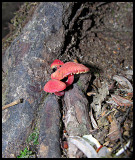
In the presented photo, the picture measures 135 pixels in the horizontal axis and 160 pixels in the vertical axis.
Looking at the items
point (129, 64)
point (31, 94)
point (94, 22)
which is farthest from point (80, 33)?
point (31, 94)

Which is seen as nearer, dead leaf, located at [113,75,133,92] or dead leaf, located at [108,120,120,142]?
dead leaf, located at [108,120,120,142]

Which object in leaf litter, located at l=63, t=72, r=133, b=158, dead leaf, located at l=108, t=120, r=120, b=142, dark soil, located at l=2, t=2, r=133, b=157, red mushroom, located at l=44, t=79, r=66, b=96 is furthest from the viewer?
dark soil, located at l=2, t=2, r=133, b=157

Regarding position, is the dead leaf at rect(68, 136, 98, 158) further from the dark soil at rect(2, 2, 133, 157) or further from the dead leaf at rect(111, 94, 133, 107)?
the dead leaf at rect(111, 94, 133, 107)

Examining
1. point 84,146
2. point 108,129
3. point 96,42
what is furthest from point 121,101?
point 96,42

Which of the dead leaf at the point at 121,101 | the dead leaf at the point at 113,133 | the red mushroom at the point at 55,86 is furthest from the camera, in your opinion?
the dead leaf at the point at 121,101

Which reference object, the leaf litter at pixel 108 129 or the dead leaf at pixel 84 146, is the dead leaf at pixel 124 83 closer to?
the leaf litter at pixel 108 129

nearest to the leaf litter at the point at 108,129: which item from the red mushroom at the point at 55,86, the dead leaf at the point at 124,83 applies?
the dead leaf at the point at 124,83

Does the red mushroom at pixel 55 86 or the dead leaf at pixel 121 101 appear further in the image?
the dead leaf at pixel 121 101

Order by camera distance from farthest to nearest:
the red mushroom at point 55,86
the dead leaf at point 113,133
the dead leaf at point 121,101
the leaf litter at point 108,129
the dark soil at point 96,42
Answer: the dark soil at point 96,42 < the dead leaf at point 121,101 < the red mushroom at point 55,86 < the dead leaf at point 113,133 < the leaf litter at point 108,129

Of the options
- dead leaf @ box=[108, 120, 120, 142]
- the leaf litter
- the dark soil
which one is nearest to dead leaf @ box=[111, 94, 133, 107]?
the leaf litter

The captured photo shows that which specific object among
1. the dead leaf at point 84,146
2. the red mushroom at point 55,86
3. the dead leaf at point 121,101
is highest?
the red mushroom at point 55,86

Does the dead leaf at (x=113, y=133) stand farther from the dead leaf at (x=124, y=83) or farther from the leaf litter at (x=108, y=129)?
the dead leaf at (x=124, y=83)

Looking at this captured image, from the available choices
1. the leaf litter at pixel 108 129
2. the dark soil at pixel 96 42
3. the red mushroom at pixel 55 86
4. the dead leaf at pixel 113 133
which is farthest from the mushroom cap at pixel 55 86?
the dead leaf at pixel 113 133

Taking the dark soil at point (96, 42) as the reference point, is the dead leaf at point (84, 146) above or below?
below
